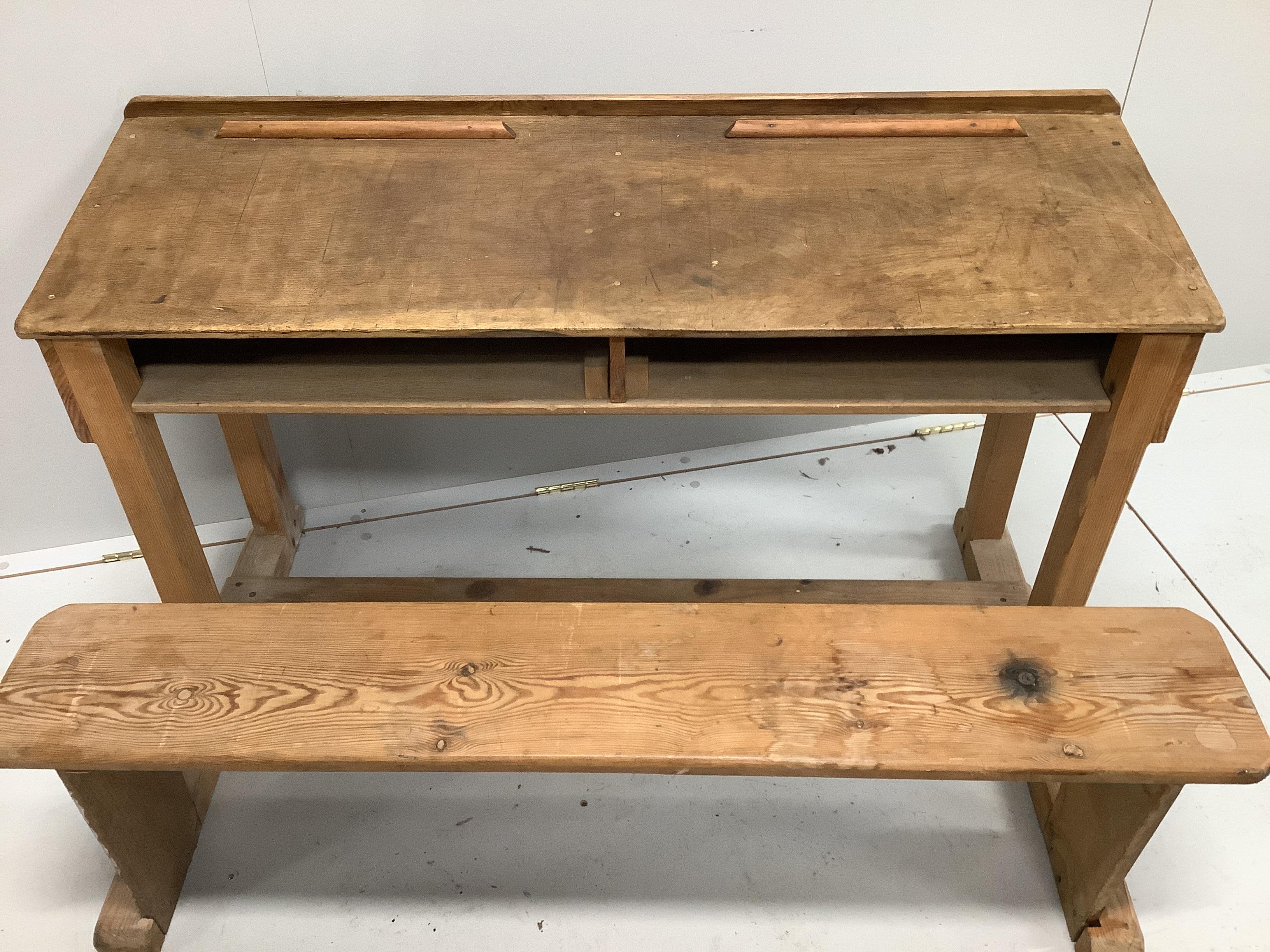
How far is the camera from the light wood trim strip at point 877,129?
1867 mm

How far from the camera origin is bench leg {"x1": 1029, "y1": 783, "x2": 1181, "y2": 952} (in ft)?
5.41

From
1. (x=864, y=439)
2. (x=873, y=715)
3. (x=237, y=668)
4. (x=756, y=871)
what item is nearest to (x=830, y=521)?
A: (x=864, y=439)

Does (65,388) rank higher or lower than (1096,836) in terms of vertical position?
higher

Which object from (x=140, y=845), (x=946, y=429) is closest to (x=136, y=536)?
(x=140, y=845)

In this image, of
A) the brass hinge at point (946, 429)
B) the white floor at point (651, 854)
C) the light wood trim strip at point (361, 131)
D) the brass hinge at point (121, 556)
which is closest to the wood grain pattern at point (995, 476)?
the white floor at point (651, 854)

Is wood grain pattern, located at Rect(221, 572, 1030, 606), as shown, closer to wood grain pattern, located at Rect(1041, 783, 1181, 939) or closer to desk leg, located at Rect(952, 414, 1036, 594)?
desk leg, located at Rect(952, 414, 1036, 594)

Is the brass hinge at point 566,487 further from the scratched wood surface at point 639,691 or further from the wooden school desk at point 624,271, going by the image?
the scratched wood surface at point 639,691

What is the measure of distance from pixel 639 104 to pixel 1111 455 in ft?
3.41

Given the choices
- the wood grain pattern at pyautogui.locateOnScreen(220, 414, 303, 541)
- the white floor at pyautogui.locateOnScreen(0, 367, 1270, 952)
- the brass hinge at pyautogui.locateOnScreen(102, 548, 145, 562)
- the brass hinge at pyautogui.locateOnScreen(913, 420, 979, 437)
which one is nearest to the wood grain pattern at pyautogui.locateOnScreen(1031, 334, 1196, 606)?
the white floor at pyautogui.locateOnScreen(0, 367, 1270, 952)

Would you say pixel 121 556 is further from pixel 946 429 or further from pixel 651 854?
pixel 946 429

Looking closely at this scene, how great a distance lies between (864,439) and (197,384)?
1810 millimetres

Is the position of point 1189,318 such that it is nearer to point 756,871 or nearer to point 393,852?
point 756,871

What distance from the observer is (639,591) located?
2.22m

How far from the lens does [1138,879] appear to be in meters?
1.93
